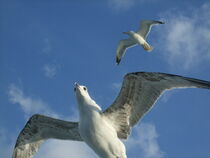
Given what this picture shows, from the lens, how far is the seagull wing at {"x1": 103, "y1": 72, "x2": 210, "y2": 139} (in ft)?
50.3

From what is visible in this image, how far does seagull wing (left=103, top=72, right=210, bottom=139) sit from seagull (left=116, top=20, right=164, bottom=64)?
1624 centimetres

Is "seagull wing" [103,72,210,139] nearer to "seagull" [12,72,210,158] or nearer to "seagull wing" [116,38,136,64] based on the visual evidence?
"seagull" [12,72,210,158]

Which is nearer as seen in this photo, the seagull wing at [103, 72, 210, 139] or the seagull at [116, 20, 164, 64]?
the seagull wing at [103, 72, 210, 139]

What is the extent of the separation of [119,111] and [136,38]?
1751 cm

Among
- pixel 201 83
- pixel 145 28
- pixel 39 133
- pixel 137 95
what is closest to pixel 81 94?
pixel 137 95

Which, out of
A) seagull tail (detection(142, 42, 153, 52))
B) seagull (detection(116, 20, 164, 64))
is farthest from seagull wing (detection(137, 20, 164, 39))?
seagull tail (detection(142, 42, 153, 52))

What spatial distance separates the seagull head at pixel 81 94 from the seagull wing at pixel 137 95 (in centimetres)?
82

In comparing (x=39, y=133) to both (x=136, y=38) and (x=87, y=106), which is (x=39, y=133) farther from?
(x=136, y=38)

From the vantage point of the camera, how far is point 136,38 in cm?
3316

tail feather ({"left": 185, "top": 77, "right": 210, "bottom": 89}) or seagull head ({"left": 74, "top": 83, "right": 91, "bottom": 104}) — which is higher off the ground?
seagull head ({"left": 74, "top": 83, "right": 91, "bottom": 104})

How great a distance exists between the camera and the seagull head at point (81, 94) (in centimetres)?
1609

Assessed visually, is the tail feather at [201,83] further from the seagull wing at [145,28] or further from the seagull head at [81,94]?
the seagull wing at [145,28]

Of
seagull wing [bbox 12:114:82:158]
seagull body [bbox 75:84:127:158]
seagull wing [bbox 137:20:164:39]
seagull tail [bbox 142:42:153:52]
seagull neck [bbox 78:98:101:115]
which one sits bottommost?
seagull body [bbox 75:84:127:158]

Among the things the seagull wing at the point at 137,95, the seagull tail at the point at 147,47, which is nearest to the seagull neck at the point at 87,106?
the seagull wing at the point at 137,95
